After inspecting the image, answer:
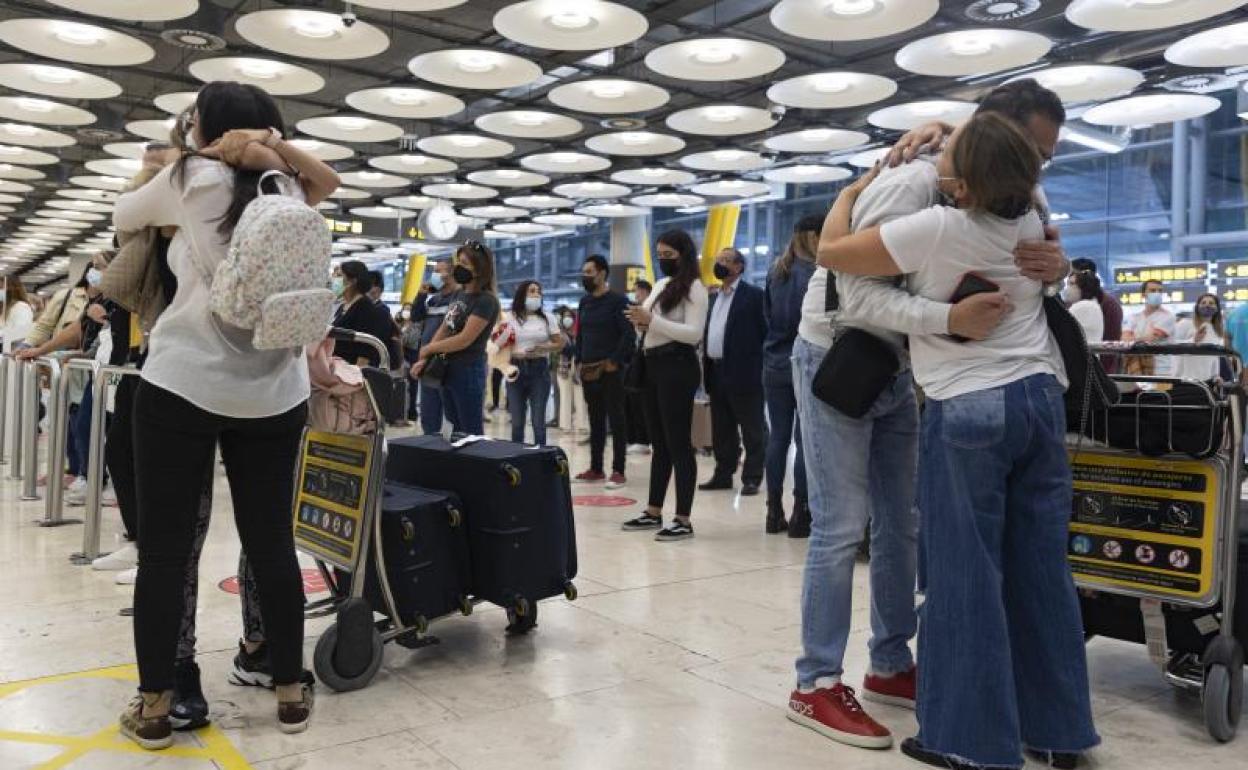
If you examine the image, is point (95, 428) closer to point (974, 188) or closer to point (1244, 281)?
point (974, 188)

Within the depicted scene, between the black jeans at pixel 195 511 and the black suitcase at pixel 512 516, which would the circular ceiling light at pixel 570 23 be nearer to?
the black suitcase at pixel 512 516

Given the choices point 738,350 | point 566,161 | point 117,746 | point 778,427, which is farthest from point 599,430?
point 566,161

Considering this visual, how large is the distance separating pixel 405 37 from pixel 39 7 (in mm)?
3532

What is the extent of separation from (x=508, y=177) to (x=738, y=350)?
31.7ft

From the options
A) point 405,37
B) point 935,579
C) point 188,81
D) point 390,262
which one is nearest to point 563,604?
point 935,579

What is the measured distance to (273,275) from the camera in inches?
78.8

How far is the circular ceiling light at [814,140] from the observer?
11445 mm

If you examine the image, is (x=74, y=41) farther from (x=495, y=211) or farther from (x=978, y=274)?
(x=495, y=211)

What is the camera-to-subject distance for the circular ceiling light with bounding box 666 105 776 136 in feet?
34.6

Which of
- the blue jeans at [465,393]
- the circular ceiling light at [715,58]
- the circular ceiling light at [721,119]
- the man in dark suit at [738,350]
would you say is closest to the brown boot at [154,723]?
the blue jeans at [465,393]

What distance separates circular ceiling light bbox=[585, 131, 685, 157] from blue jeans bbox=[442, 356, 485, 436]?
726 cm

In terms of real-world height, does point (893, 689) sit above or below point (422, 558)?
A: below

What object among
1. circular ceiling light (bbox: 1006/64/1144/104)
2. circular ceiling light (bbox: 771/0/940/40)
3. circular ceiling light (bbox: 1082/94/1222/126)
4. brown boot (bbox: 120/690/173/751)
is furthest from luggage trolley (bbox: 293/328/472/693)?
circular ceiling light (bbox: 1082/94/1222/126)

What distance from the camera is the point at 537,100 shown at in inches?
483
